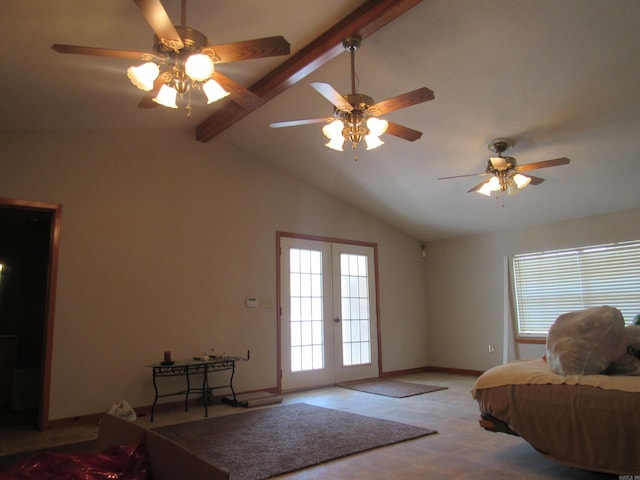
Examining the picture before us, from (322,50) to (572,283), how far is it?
4762 millimetres

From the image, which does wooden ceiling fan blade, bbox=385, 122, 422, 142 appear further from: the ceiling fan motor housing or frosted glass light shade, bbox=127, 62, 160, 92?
frosted glass light shade, bbox=127, 62, 160, 92

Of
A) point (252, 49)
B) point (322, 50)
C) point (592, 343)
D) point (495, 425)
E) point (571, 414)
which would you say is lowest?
point (495, 425)

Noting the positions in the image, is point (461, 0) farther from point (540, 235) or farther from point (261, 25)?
point (540, 235)

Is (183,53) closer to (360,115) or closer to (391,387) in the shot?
(360,115)

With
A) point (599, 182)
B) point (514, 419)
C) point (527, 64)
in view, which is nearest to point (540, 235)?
point (599, 182)

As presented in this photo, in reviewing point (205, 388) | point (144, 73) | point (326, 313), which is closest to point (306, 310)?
point (326, 313)

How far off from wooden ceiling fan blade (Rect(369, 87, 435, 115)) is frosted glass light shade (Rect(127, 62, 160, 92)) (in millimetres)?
1446

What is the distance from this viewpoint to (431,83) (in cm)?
400

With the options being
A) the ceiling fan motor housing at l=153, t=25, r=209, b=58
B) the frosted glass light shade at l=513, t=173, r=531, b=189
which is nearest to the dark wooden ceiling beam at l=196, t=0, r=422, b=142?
the ceiling fan motor housing at l=153, t=25, r=209, b=58

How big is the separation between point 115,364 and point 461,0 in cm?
467

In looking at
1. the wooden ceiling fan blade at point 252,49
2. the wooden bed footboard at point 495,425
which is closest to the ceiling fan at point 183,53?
the wooden ceiling fan blade at point 252,49

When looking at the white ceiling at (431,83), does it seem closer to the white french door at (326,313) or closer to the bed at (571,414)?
the white french door at (326,313)

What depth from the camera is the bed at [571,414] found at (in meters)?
2.48

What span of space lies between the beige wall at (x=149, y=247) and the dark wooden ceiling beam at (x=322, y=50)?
107 cm
